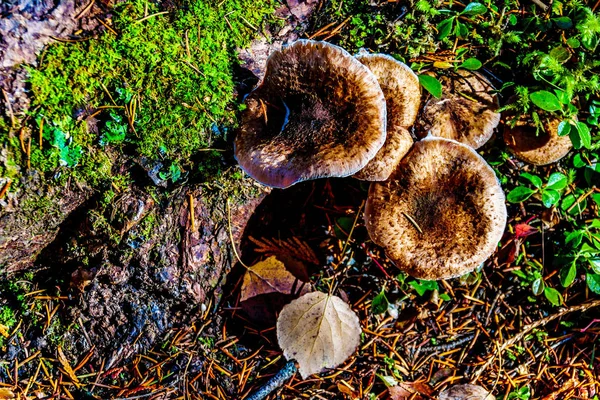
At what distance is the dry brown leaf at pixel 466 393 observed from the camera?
3041mm

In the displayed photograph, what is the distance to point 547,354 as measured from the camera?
10.6 feet

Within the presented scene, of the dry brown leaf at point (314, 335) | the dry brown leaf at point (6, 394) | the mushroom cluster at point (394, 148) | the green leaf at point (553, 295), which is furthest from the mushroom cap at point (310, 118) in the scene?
the dry brown leaf at point (6, 394)

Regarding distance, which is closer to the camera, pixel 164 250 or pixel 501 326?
pixel 164 250

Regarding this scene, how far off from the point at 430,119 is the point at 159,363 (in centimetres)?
250

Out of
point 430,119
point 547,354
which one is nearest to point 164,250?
point 430,119

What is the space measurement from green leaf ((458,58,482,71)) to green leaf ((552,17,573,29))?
1.99ft

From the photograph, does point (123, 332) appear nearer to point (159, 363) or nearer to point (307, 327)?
point (159, 363)

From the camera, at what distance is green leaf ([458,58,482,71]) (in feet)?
9.61

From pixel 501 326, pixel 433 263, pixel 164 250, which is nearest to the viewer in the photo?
pixel 433 263

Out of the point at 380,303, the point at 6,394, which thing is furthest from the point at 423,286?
the point at 6,394

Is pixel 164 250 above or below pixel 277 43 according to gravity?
below

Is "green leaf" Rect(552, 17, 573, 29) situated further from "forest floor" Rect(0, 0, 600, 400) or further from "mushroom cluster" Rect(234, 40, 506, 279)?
"mushroom cluster" Rect(234, 40, 506, 279)

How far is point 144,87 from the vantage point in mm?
2691

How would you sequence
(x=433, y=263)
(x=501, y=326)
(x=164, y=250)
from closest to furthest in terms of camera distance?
(x=433, y=263)
(x=164, y=250)
(x=501, y=326)
